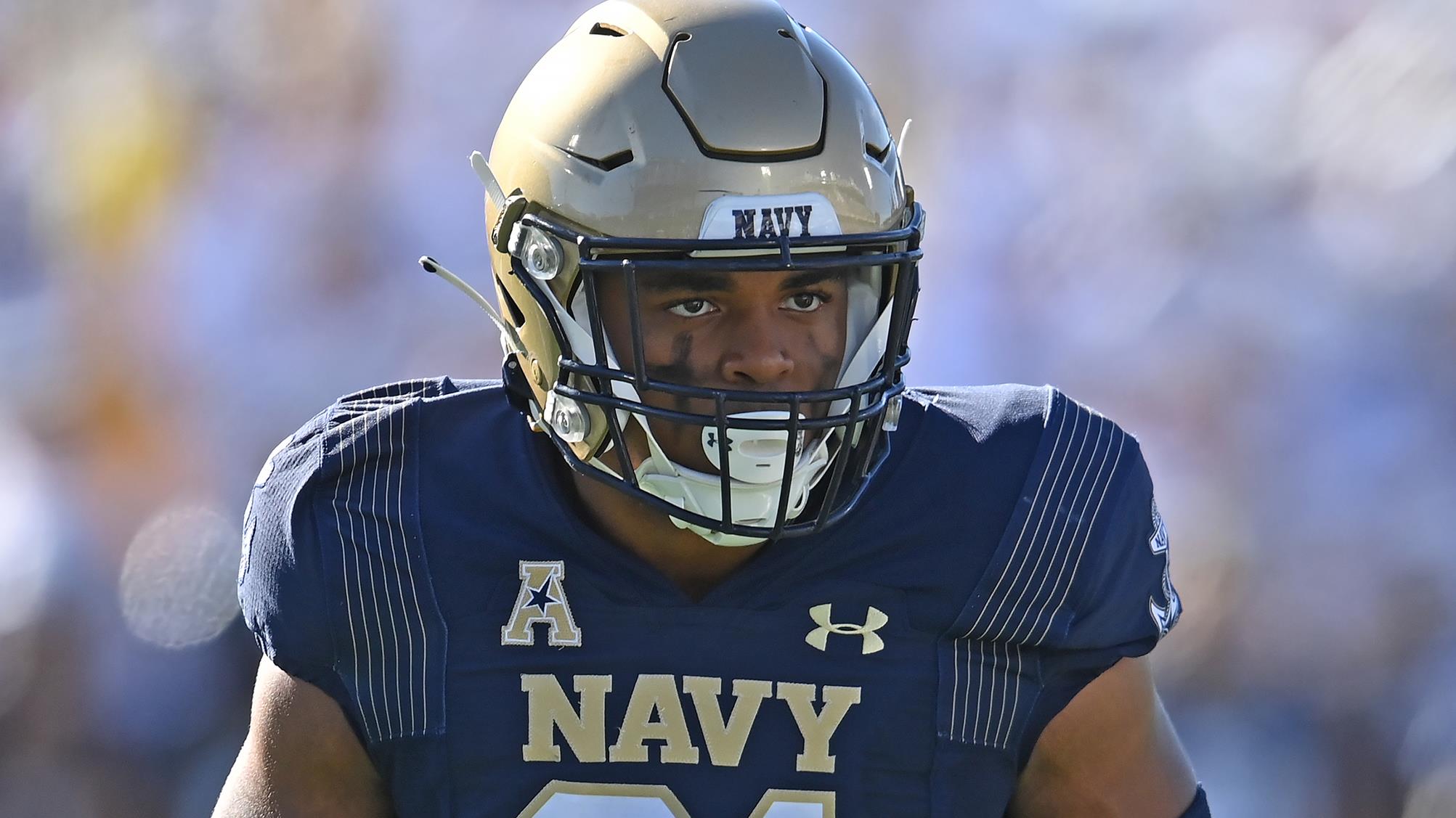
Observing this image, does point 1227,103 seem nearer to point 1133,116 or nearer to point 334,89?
point 1133,116

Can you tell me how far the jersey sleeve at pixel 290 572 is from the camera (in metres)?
1.56

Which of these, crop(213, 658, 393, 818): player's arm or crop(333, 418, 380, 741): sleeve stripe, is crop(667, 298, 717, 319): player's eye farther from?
crop(213, 658, 393, 818): player's arm

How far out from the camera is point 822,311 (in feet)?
4.90

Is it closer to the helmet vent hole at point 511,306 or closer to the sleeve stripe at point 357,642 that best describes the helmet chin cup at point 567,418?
the helmet vent hole at point 511,306

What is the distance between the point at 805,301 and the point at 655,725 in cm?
44

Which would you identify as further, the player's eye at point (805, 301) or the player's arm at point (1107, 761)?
the player's arm at point (1107, 761)

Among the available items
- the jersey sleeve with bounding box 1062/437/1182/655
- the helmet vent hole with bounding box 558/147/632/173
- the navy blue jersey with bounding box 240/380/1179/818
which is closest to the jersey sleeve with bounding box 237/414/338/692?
the navy blue jersey with bounding box 240/380/1179/818

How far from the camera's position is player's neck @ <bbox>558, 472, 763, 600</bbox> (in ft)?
5.24

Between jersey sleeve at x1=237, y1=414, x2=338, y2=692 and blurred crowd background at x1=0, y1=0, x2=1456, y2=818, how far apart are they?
122 cm

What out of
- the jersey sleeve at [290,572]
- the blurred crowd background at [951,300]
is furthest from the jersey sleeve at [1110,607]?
the blurred crowd background at [951,300]

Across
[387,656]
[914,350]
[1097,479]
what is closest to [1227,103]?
[914,350]

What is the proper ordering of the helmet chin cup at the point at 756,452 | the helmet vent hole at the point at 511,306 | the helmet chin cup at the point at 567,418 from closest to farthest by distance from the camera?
the helmet chin cup at the point at 756,452 → the helmet chin cup at the point at 567,418 → the helmet vent hole at the point at 511,306

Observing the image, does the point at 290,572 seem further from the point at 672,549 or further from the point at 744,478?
the point at 744,478

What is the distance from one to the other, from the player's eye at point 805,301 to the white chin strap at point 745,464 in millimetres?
39
